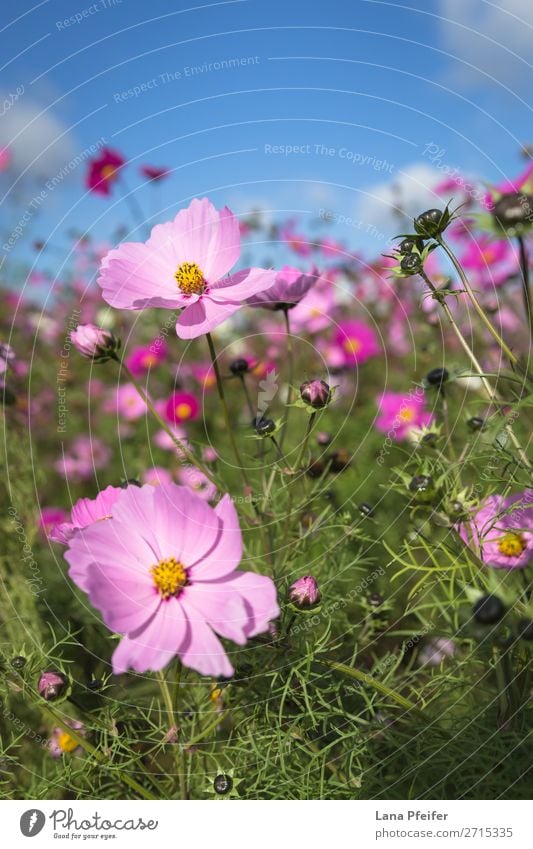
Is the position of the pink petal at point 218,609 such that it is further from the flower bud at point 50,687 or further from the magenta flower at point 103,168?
the magenta flower at point 103,168

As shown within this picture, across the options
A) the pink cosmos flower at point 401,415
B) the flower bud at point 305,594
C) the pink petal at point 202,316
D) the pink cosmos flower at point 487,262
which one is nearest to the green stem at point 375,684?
the flower bud at point 305,594

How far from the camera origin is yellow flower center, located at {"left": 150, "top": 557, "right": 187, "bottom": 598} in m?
0.43

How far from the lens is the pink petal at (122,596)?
378 mm

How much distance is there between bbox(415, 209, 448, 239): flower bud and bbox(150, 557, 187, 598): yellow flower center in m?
0.29

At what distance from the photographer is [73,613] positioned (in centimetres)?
98

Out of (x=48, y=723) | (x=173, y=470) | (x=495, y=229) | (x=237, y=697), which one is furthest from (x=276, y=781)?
(x=173, y=470)

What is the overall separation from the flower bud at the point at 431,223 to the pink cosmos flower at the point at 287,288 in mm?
140

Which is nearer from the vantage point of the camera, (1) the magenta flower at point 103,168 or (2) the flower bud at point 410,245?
(2) the flower bud at point 410,245

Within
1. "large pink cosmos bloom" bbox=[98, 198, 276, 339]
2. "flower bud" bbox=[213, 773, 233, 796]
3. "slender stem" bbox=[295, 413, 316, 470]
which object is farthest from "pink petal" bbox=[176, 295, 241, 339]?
"flower bud" bbox=[213, 773, 233, 796]

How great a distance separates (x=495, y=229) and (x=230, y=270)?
0.66 feet

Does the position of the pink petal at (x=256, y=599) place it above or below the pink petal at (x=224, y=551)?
below

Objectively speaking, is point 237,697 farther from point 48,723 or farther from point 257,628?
point 48,723

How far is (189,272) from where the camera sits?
524mm
